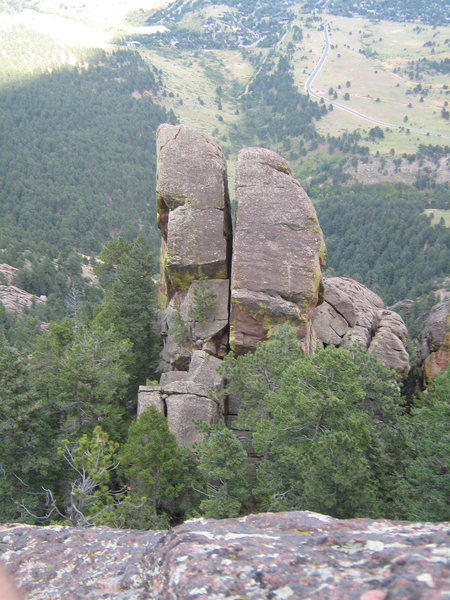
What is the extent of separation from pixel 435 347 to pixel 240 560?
29.0 m

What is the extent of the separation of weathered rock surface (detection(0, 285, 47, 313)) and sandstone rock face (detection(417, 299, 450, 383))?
5836 cm

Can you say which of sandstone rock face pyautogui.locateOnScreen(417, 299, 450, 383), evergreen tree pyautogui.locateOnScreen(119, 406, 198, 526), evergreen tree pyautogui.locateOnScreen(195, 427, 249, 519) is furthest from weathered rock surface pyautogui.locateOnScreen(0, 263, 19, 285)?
evergreen tree pyautogui.locateOnScreen(195, 427, 249, 519)

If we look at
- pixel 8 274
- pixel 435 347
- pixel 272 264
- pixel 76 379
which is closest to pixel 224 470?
pixel 76 379

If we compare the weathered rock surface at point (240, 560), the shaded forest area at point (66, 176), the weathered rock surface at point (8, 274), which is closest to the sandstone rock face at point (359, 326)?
the weathered rock surface at point (240, 560)

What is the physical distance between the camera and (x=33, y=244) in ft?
341

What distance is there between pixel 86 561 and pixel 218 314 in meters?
23.2

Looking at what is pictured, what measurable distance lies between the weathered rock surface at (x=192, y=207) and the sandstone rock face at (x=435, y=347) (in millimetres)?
14621

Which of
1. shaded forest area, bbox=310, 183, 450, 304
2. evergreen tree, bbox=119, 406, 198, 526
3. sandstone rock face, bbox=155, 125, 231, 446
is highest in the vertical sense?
sandstone rock face, bbox=155, 125, 231, 446

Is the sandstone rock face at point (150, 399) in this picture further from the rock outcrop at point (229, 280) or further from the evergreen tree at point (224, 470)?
the evergreen tree at point (224, 470)

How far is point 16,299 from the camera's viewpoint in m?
76.1

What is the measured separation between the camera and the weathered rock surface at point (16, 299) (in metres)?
72.7

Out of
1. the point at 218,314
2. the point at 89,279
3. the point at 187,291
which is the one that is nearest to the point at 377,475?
the point at 218,314

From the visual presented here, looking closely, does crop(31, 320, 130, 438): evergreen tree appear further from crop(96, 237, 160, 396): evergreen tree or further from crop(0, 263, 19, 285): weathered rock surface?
crop(0, 263, 19, 285): weathered rock surface

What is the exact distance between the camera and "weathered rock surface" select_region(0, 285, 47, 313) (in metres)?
72.7
